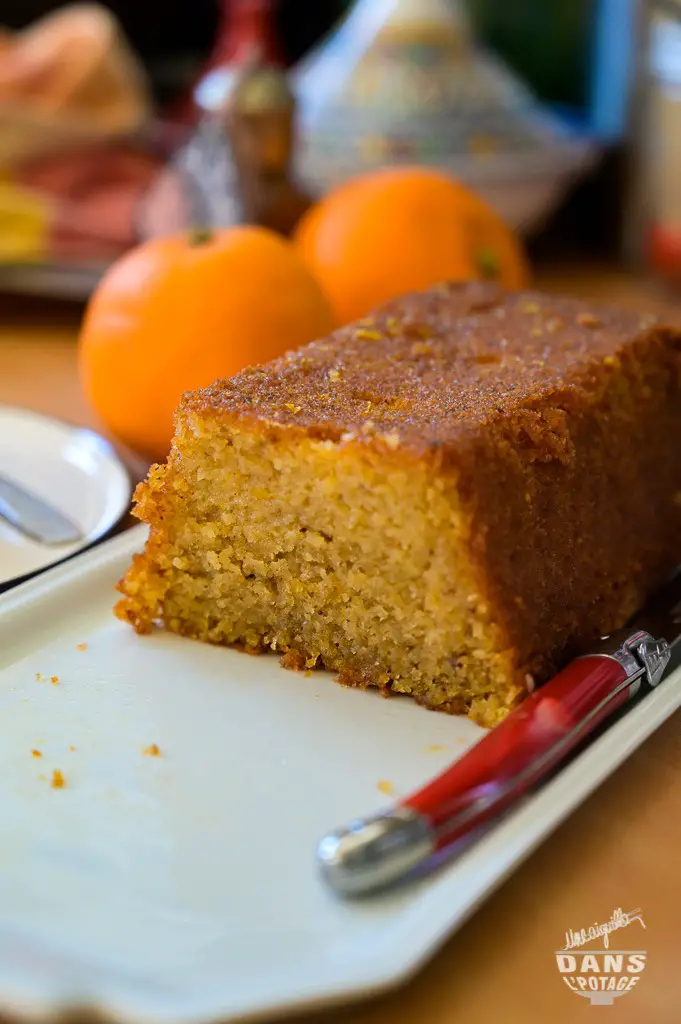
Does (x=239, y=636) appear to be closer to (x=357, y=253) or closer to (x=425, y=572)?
(x=425, y=572)


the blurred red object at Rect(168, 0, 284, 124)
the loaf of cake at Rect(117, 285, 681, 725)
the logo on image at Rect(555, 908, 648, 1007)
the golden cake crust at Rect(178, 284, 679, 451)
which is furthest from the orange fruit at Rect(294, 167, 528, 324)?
the logo on image at Rect(555, 908, 648, 1007)

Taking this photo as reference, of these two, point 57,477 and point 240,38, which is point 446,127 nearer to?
point 240,38

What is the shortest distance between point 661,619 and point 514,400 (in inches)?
9.3

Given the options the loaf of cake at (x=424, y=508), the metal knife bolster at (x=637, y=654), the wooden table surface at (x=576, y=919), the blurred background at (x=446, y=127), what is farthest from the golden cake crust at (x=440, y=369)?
the blurred background at (x=446, y=127)

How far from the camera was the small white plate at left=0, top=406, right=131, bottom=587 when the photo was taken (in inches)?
46.7

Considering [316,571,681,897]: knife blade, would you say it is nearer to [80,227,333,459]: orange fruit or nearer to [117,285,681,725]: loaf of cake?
[117,285,681,725]: loaf of cake

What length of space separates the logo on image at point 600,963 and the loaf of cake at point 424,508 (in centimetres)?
20

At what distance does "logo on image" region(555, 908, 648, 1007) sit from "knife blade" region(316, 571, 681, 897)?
0.09 m

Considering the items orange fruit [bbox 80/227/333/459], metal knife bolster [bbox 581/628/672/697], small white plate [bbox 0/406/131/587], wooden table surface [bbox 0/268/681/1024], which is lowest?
small white plate [bbox 0/406/131/587]

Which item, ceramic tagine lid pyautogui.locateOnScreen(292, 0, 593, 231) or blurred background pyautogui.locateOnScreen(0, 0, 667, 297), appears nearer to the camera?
blurred background pyautogui.locateOnScreen(0, 0, 667, 297)

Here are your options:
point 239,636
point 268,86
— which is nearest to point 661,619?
point 239,636

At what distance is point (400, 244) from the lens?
165cm

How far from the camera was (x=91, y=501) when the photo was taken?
129 centimetres

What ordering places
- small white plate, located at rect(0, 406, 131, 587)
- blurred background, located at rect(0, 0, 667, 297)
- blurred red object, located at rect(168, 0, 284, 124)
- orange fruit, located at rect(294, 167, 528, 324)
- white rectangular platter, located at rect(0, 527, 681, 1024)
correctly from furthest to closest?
blurred red object, located at rect(168, 0, 284, 124) < blurred background, located at rect(0, 0, 667, 297) < orange fruit, located at rect(294, 167, 528, 324) < small white plate, located at rect(0, 406, 131, 587) < white rectangular platter, located at rect(0, 527, 681, 1024)
